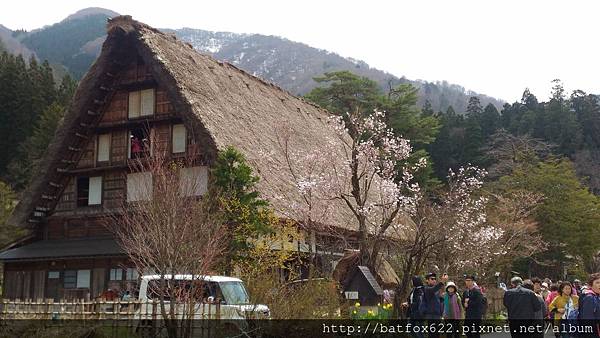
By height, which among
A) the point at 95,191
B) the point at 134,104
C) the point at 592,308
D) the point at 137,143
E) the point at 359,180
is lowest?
the point at 592,308

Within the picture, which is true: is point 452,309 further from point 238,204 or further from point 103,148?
point 103,148

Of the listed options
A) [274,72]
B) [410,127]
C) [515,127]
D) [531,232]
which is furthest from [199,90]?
[274,72]

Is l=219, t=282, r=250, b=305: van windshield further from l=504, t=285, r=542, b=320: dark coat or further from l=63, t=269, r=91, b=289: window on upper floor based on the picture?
l=63, t=269, r=91, b=289: window on upper floor

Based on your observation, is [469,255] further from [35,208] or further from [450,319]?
[35,208]

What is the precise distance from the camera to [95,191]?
20.3 meters

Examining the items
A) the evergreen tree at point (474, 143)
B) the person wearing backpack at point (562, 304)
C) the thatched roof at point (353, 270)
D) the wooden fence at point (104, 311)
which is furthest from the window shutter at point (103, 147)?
the evergreen tree at point (474, 143)

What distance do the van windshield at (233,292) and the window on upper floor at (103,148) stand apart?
1092 centimetres

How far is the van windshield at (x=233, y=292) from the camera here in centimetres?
1062

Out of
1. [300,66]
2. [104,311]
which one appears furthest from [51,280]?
[300,66]

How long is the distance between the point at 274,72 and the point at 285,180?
318 feet

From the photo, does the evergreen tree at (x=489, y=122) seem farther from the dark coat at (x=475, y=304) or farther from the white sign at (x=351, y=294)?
the dark coat at (x=475, y=304)

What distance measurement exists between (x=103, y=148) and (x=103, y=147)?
34 millimetres

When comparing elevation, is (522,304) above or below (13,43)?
below

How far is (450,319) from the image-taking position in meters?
10.7
